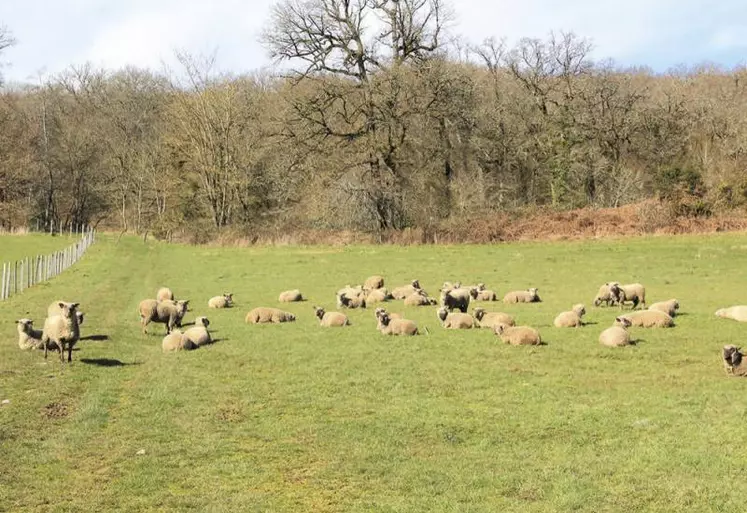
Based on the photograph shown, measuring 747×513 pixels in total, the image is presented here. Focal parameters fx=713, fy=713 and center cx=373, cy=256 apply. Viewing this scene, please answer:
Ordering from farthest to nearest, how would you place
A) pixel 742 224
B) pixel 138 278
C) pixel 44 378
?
pixel 742 224, pixel 138 278, pixel 44 378

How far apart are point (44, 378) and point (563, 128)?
64.0 m

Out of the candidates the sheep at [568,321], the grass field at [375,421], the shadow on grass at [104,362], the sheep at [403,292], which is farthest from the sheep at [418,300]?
the shadow on grass at [104,362]

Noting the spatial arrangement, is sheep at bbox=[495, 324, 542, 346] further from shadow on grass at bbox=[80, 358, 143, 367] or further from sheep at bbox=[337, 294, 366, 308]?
shadow on grass at bbox=[80, 358, 143, 367]

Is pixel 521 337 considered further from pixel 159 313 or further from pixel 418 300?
pixel 159 313

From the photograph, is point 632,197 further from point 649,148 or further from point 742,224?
point 742,224

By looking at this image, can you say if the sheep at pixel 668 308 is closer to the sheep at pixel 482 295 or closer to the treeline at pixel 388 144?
the sheep at pixel 482 295

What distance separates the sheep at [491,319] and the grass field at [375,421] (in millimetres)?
592

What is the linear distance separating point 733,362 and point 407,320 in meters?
8.78

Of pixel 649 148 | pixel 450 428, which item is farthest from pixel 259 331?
pixel 649 148

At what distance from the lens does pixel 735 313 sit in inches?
810

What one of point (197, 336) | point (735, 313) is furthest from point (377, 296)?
point (735, 313)

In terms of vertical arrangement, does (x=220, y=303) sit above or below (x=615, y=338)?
below

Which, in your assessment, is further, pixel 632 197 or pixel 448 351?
pixel 632 197

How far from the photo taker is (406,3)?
63.6 m
